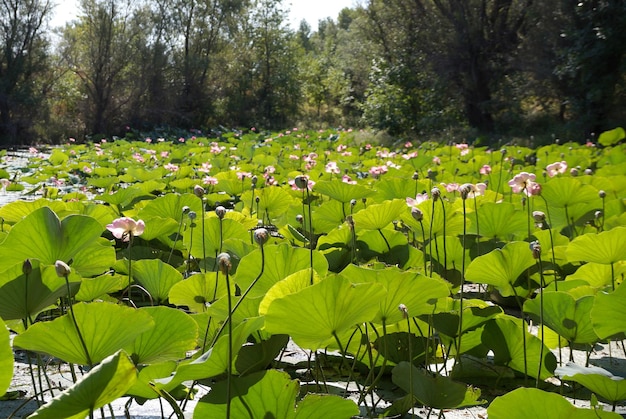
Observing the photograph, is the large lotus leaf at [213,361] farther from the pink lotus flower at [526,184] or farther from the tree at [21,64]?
the tree at [21,64]

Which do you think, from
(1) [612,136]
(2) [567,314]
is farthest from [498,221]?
(1) [612,136]

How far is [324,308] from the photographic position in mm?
665

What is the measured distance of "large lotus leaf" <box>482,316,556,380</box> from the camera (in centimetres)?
91

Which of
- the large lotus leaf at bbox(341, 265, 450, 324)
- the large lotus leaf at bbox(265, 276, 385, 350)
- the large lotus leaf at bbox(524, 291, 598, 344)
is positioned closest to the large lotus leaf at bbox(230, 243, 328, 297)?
the large lotus leaf at bbox(341, 265, 450, 324)

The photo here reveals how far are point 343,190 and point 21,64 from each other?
14115 mm

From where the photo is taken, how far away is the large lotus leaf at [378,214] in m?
1.34

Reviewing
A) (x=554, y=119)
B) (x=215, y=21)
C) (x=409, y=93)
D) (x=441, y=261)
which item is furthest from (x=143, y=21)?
(x=441, y=261)

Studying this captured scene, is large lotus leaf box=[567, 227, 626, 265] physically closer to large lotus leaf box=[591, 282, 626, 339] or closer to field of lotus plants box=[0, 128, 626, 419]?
field of lotus plants box=[0, 128, 626, 419]

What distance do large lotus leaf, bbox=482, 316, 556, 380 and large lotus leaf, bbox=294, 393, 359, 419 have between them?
15.3 inches

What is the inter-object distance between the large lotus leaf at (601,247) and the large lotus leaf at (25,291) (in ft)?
3.03

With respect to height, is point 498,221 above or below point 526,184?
below

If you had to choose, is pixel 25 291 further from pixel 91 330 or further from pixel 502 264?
pixel 502 264

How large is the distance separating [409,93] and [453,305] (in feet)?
40.1

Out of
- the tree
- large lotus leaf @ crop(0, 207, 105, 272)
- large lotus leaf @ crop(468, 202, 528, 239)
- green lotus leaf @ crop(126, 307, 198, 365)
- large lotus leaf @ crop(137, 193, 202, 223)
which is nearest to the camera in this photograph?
Answer: green lotus leaf @ crop(126, 307, 198, 365)
